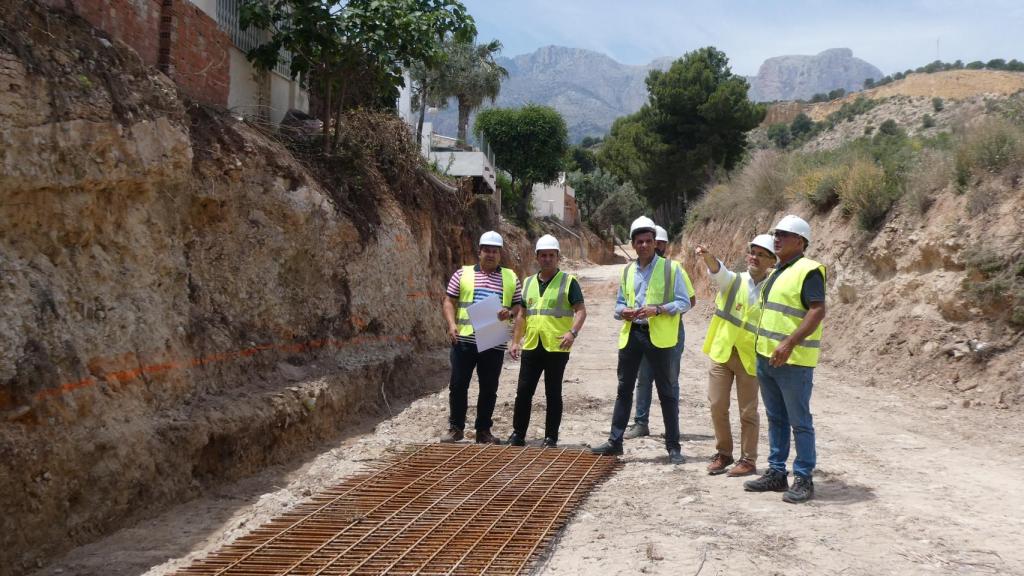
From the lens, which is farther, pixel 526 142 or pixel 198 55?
pixel 526 142

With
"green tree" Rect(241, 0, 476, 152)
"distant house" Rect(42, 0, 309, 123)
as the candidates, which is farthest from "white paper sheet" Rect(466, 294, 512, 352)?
"green tree" Rect(241, 0, 476, 152)

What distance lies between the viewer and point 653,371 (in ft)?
19.7

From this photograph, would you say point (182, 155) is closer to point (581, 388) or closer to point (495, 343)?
point (495, 343)

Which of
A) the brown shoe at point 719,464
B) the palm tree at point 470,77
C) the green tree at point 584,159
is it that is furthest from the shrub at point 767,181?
the green tree at point 584,159

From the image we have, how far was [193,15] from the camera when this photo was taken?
8.09 metres

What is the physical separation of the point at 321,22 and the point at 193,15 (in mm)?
1639

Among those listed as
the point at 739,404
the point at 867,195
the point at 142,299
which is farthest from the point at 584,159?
the point at 142,299

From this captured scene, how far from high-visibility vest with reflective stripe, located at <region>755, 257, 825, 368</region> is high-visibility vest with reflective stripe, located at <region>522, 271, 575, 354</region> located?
176 cm

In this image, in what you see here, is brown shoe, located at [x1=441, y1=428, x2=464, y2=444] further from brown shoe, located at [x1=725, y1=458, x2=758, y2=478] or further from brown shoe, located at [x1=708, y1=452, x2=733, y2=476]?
brown shoe, located at [x1=725, y1=458, x2=758, y2=478]

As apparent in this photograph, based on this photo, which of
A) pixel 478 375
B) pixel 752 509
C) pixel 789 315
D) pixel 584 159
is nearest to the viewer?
pixel 752 509

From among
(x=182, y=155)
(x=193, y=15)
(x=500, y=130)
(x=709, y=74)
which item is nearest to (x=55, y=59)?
(x=182, y=155)

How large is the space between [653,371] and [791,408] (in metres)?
1.30

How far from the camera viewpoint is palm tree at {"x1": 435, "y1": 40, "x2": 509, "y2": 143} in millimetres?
34844

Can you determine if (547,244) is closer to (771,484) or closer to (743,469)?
(743,469)
